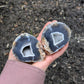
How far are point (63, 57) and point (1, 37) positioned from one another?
0.63 m

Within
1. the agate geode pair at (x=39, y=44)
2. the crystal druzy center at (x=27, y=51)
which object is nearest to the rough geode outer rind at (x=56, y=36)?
the agate geode pair at (x=39, y=44)

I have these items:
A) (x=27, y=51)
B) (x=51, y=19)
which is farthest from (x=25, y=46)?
(x=51, y=19)

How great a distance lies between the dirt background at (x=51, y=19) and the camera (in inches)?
50.4

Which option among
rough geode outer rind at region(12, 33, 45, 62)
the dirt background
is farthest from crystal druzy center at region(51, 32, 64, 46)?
the dirt background

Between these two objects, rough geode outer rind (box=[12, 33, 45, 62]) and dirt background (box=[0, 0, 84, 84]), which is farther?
dirt background (box=[0, 0, 84, 84])

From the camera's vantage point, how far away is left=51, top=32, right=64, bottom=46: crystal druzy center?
3.28 feet

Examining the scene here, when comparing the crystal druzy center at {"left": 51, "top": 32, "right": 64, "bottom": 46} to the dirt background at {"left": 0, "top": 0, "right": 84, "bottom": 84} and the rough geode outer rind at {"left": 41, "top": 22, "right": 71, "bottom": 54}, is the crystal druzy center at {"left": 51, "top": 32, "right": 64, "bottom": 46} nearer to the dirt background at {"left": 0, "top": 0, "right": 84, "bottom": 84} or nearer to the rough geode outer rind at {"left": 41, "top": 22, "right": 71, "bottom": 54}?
the rough geode outer rind at {"left": 41, "top": 22, "right": 71, "bottom": 54}

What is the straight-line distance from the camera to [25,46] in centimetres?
100

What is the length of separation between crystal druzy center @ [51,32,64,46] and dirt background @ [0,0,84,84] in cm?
36

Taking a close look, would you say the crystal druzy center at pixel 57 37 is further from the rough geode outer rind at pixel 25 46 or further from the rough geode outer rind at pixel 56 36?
the rough geode outer rind at pixel 25 46

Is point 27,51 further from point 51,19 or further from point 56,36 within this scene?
point 51,19

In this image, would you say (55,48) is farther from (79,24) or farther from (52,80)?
(79,24)

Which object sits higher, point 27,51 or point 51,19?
point 51,19

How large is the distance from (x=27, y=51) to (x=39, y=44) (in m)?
0.09
